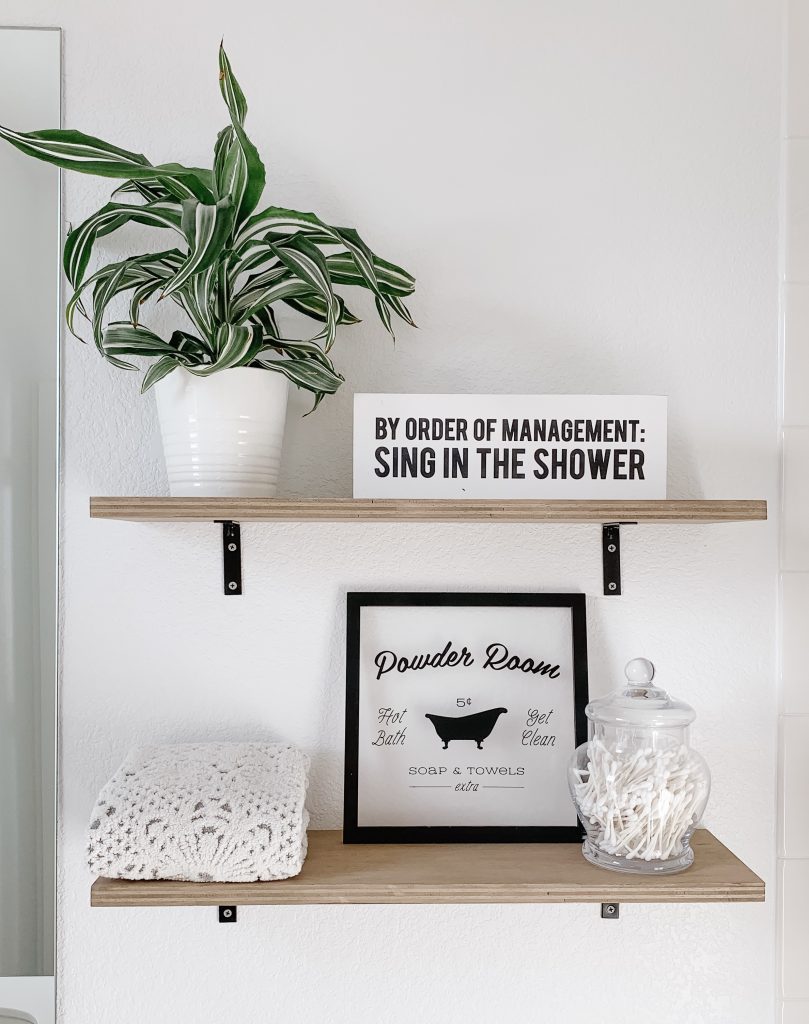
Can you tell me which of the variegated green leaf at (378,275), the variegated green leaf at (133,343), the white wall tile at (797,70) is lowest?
the variegated green leaf at (133,343)

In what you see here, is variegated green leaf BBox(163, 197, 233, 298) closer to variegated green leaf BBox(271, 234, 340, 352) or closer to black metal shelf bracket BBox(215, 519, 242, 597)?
variegated green leaf BBox(271, 234, 340, 352)

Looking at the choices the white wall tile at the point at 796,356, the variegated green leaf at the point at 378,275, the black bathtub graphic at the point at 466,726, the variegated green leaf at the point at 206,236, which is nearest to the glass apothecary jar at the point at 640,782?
the black bathtub graphic at the point at 466,726

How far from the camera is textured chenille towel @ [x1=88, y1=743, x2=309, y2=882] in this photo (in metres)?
0.89

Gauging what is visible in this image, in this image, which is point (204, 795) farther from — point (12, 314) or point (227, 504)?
point (12, 314)

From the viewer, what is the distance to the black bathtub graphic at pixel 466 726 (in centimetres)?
105

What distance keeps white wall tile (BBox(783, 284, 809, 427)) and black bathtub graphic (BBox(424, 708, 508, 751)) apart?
20.5 inches

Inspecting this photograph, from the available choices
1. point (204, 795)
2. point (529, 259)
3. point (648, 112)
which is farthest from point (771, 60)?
point (204, 795)

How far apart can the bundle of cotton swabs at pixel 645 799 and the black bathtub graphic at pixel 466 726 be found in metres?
0.16

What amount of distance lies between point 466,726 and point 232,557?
1.13 ft

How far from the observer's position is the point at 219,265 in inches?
35.8

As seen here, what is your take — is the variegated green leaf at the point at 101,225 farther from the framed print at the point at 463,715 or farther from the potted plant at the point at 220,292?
the framed print at the point at 463,715

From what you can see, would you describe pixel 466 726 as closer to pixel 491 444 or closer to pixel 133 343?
pixel 491 444

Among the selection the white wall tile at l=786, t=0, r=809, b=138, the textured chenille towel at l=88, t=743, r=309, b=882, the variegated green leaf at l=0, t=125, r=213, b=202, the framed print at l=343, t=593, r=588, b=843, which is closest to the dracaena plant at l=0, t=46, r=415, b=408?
the variegated green leaf at l=0, t=125, r=213, b=202

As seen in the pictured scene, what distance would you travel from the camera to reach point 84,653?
3.51 feet
